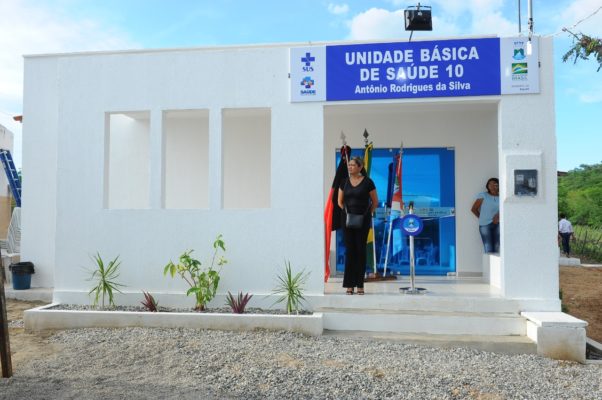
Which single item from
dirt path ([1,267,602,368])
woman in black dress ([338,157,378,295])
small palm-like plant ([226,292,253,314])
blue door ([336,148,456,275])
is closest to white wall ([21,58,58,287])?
dirt path ([1,267,602,368])

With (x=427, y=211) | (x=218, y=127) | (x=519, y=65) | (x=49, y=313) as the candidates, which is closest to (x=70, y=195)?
(x=49, y=313)

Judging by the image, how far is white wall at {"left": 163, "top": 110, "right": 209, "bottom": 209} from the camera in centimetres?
959

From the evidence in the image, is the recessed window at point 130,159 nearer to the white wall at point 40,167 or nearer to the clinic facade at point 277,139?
the white wall at point 40,167

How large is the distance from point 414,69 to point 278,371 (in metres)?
4.19

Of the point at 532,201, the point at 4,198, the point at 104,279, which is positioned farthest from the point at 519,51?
the point at 4,198

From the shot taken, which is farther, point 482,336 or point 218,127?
point 218,127

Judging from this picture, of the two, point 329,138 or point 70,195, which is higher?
point 329,138

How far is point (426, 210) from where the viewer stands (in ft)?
28.3

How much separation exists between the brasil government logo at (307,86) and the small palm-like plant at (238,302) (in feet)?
9.31

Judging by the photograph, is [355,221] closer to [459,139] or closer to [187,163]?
[459,139]

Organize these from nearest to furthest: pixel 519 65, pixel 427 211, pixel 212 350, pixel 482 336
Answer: pixel 212 350
pixel 482 336
pixel 519 65
pixel 427 211

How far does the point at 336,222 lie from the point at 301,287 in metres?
1.28

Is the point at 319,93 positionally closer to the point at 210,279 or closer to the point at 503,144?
the point at 503,144

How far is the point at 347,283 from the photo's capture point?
6.68m
